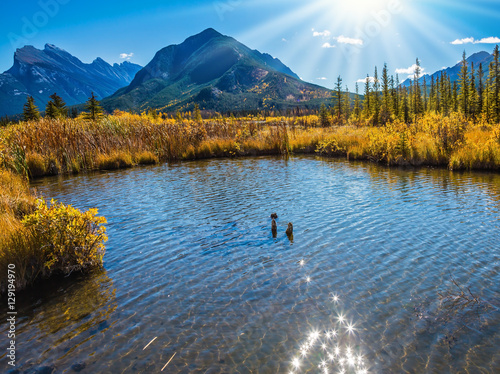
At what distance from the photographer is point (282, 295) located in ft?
15.1

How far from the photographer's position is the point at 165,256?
6.09m

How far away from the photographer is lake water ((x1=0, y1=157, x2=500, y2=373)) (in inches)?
135

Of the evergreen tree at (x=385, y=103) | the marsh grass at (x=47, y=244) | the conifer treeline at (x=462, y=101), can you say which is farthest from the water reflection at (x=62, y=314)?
the evergreen tree at (x=385, y=103)

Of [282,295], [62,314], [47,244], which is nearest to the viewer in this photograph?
[62,314]

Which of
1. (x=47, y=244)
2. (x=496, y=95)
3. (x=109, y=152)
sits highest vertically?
(x=496, y=95)

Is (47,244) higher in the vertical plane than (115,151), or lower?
lower

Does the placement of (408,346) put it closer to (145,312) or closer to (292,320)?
(292,320)

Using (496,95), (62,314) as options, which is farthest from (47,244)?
(496,95)

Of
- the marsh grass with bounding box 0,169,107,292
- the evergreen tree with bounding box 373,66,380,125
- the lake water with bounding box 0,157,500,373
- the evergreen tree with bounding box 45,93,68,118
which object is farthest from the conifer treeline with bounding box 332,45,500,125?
the evergreen tree with bounding box 45,93,68,118

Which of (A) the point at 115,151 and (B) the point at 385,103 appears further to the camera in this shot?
(B) the point at 385,103

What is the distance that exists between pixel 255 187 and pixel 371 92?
47.8m

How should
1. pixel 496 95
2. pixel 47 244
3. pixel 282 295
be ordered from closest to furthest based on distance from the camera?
pixel 282 295, pixel 47 244, pixel 496 95

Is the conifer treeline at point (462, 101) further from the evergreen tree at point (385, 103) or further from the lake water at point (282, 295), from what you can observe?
the lake water at point (282, 295)

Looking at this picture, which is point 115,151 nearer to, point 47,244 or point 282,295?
point 47,244
